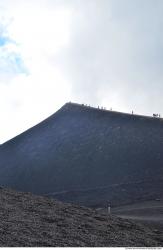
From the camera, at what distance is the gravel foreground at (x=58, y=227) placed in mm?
10781

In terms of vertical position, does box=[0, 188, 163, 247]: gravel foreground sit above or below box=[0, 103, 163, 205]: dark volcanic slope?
below

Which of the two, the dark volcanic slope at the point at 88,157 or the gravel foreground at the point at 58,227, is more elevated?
the dark volcanic slope at the point at 88,157

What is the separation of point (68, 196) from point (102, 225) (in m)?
23.1

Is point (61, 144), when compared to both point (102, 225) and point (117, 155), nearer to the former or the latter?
point (117, 155)

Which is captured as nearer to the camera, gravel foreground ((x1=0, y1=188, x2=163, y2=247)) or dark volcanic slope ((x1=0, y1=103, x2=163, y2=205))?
gravel foreground ((x1=0, y1=188, x2=163, y2=247))

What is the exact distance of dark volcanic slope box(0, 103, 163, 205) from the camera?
37.3m

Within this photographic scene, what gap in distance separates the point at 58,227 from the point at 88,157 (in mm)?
30252

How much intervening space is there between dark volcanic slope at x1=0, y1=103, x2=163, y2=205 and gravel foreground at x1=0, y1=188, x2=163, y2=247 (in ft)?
58.0

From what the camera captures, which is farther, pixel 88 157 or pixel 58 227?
pixel 88 157

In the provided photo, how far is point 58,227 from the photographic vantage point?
12.7m

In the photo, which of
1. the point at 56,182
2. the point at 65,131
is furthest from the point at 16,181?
the point at 65,131

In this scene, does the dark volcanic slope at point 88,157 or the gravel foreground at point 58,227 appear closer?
the gravel foreground at point 58,227

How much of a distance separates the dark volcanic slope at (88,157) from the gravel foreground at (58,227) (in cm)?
1767

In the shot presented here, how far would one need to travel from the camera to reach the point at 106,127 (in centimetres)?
4588
